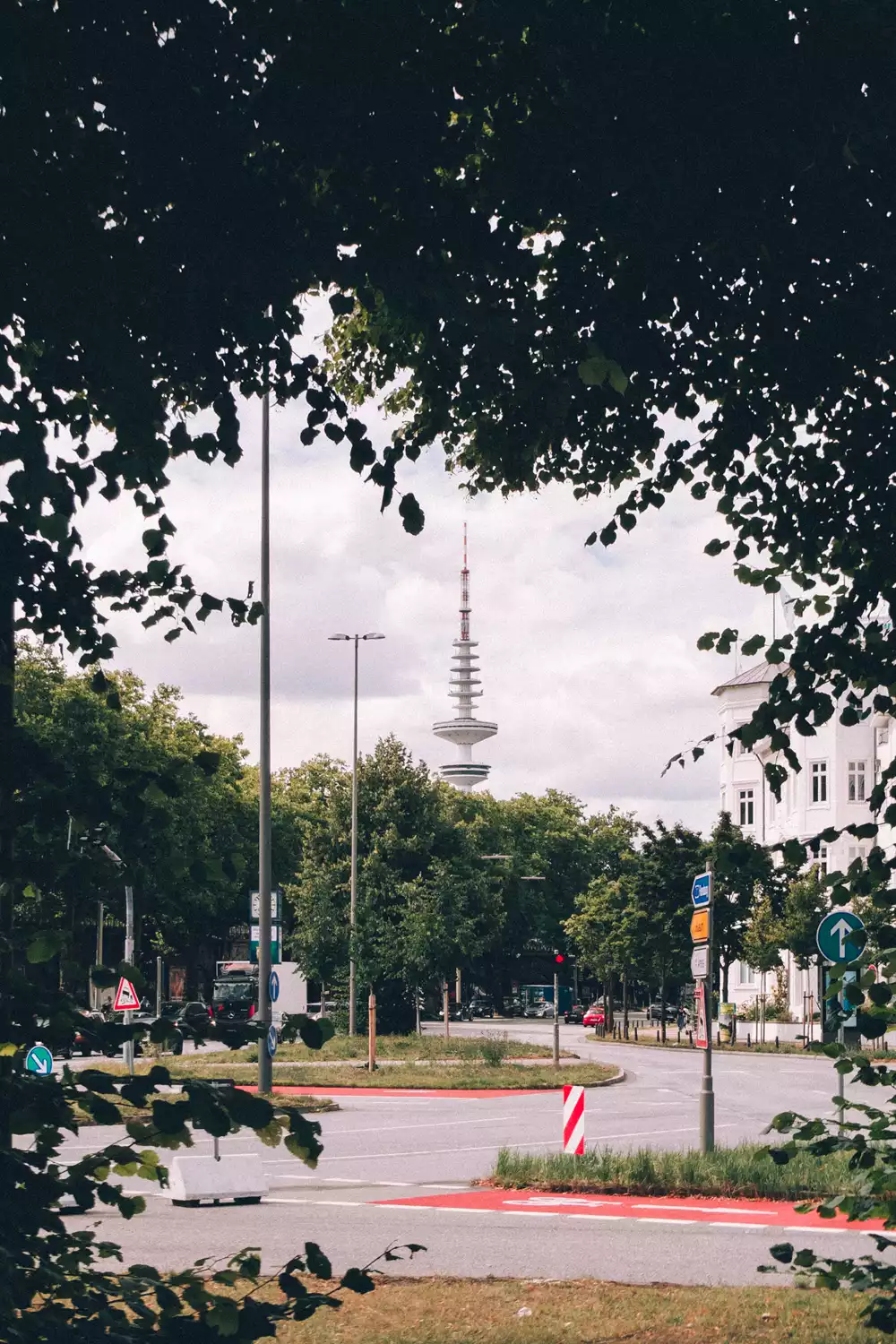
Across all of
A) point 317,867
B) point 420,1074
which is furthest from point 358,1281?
point 317,867

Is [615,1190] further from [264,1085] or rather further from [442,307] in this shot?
[442,307]

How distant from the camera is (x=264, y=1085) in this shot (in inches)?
1010

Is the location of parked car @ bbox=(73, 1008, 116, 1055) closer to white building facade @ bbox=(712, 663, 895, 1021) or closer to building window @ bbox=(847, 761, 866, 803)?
white building facade @ bbox=(712, 663, 895, 1021)

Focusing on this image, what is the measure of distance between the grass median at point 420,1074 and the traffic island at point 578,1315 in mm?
20134

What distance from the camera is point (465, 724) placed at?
184125mm

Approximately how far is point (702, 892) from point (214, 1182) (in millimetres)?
5901

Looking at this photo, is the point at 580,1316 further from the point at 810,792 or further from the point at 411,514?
the point at 810,792

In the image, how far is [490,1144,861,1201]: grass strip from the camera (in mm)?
15492

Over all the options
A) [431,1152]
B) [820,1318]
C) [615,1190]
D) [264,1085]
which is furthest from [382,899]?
[820,1318]

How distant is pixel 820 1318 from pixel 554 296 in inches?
254

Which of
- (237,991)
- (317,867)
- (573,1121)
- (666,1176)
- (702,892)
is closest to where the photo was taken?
(666,1176)

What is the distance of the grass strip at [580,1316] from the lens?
8.51 metres

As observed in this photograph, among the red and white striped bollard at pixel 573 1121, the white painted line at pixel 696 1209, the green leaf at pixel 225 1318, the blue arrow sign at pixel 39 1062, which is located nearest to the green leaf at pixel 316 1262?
the green leaf at pixel 225 1318

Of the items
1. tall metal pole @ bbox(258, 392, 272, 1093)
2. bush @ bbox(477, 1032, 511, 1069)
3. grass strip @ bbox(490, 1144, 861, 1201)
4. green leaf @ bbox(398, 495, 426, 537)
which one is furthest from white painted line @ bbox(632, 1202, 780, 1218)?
bush @ bbox(477, 1032, 511, 1069)
